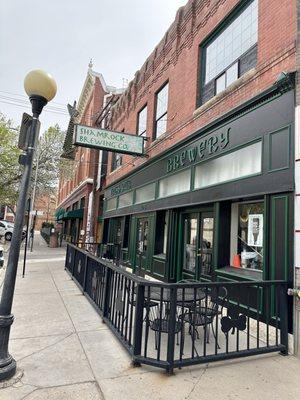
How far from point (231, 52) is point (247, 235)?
4.57 metres

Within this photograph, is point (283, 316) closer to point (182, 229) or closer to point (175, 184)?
point (182, 229)

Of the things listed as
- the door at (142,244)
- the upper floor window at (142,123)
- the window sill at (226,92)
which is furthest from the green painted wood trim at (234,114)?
the upper floor window at (142,123)

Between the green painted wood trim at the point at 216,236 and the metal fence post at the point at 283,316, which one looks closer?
the metal fence post at the point at 283,316

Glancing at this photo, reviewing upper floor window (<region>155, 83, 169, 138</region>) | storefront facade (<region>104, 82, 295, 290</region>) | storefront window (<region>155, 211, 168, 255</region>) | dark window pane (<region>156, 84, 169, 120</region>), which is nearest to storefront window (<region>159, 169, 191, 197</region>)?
storefront facade (<region>104, 82, 295, 290</region>)

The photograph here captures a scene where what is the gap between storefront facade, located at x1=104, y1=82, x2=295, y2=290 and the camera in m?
5.38

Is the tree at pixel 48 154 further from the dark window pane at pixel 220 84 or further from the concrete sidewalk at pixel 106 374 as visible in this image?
the concrete sidewalk at pixel 106 374

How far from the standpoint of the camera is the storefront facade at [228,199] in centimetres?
538

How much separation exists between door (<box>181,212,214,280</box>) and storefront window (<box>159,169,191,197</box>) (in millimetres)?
767

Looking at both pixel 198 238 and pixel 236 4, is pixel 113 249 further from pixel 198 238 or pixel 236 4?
pixel 236 4

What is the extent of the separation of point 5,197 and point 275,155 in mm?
26319

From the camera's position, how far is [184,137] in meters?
9.18

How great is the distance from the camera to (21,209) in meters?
4.09

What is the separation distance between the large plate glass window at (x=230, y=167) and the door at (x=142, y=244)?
13.3 feet

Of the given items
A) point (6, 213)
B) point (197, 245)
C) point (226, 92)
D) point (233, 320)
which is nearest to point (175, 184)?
point (197, 245)
